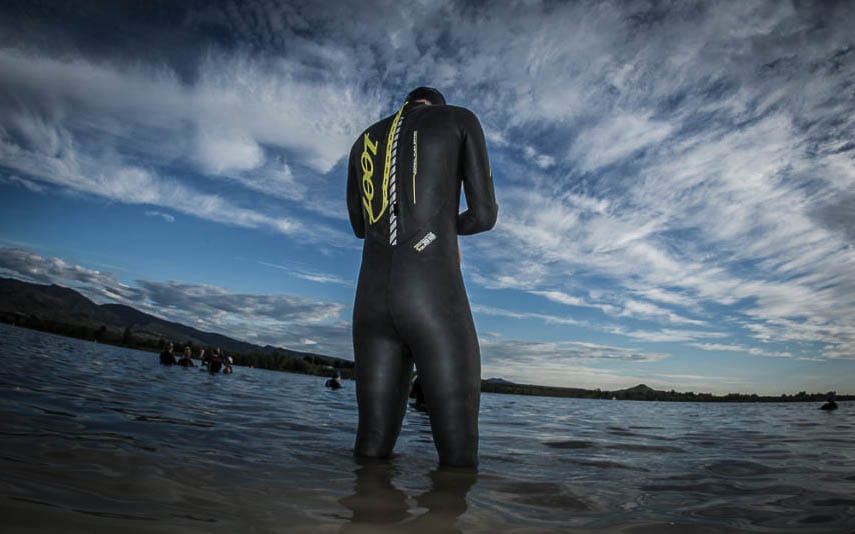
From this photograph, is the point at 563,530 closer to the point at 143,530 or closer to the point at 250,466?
the point at 143,530

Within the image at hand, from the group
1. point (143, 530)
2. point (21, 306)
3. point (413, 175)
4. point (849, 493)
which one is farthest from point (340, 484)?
point (21, 306)

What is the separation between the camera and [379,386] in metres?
2.81

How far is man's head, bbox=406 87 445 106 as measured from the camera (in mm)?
3338

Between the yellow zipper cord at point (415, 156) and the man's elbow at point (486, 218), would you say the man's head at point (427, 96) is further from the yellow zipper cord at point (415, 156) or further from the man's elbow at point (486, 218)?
the man's elbow at point (486, 218)

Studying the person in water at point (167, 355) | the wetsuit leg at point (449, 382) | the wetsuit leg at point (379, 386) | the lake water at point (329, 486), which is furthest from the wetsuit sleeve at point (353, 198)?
the person in water at point (167, 355)

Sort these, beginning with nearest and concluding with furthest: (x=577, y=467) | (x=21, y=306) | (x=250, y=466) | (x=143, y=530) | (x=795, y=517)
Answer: (x=143, y=530) → (x=795, y=517) → (x=250, y=466) → (x=577, y=467) → (x=21, y=306)

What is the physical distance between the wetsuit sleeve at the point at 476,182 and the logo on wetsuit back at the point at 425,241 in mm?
343

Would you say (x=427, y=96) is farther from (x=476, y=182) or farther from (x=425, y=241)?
(x=425, y=241)

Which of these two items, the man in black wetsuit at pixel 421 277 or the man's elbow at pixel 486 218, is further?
the man's elbow at pixel 486 218

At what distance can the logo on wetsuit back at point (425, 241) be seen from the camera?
2.72m

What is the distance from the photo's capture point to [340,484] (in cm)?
216

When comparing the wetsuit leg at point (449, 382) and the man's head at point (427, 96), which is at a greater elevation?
the man's head at point (427, 96)

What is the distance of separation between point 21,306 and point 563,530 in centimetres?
21221

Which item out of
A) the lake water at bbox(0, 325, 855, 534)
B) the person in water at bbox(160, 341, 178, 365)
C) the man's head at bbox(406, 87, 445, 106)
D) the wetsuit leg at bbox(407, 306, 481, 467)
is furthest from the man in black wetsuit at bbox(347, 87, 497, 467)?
the person in water at bbox(160, 341, 178, 365)
